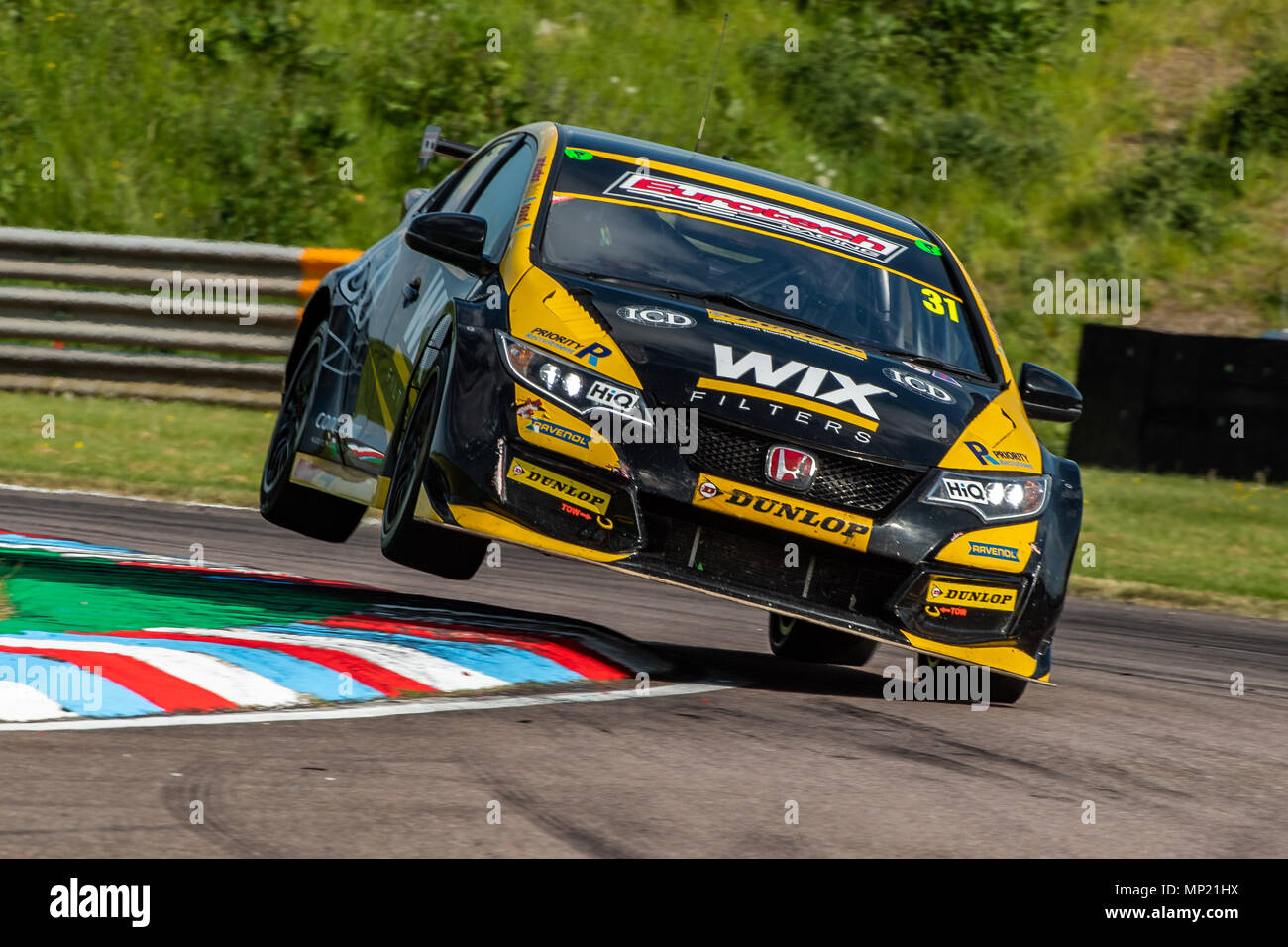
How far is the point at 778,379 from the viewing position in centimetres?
567

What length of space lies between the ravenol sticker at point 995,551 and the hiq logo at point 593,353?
126cm

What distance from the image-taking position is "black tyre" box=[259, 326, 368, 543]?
7.80 metres

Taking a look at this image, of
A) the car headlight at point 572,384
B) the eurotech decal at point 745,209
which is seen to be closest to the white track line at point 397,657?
the car headlight at point 572,384

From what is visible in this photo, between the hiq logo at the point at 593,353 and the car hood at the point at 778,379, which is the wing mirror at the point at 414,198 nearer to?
the car hood at the point at 778,379

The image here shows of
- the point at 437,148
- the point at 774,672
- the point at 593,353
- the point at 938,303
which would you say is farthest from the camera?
the point at 437,148

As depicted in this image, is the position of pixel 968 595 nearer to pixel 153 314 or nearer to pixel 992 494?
pixel 992 494

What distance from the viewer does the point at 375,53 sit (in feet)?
63.7

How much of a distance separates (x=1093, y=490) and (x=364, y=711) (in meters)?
9.45

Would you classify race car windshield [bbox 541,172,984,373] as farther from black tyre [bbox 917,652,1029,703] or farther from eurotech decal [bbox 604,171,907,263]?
black tyre [bbox 917,652,1029,703]

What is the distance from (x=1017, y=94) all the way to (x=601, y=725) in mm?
16422

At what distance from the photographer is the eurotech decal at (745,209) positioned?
6648mm

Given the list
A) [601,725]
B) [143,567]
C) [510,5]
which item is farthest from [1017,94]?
[601,725]

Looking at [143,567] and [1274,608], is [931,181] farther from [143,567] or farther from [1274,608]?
[143,567]

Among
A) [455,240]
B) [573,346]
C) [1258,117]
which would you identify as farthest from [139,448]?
[1258,117]
